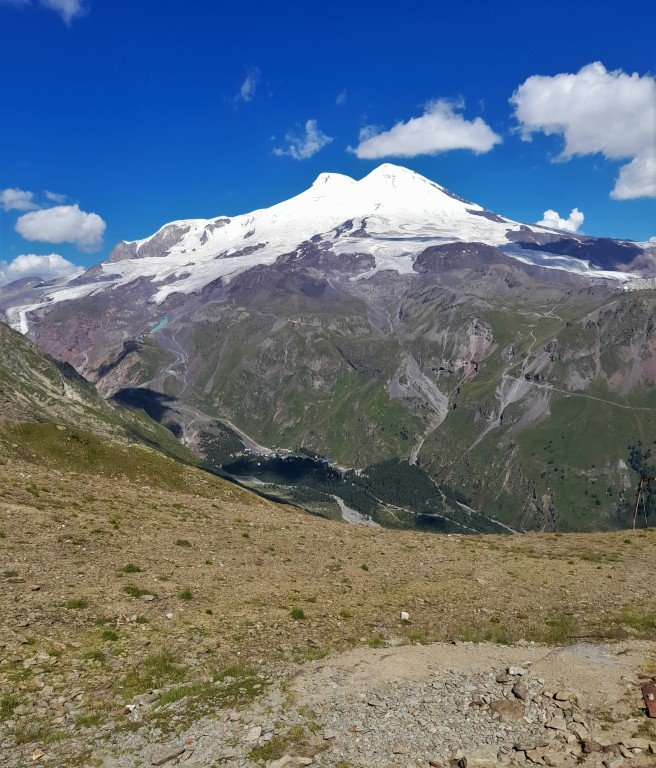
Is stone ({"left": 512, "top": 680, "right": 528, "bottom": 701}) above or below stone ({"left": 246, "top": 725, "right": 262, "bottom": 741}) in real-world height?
above

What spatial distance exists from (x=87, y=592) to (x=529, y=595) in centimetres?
2409

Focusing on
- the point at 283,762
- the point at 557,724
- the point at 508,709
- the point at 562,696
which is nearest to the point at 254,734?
the point at 283,762

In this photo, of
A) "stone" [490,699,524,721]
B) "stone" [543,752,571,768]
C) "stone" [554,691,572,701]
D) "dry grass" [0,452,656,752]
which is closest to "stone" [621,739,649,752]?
"stone" [543,752,571,768]

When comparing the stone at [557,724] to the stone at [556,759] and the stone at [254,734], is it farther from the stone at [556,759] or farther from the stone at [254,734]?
the stone at [254,734]

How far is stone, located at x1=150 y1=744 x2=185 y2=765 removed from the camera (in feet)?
49.7

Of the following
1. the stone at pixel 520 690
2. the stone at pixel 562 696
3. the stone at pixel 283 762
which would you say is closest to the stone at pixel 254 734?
the stone at pixel 283 762

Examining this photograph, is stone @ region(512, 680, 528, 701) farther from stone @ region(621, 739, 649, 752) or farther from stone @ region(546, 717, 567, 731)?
stone @ region(621, 739, 649, 752)

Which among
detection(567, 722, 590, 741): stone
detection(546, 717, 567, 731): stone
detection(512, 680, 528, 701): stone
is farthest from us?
detection(512, 680, 528, 701): stone

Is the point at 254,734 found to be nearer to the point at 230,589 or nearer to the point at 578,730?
the point at 578,730

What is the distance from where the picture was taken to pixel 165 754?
50.8 feet

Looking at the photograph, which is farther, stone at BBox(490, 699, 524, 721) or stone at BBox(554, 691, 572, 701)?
stone at BBox(554, 691, 572, 701)

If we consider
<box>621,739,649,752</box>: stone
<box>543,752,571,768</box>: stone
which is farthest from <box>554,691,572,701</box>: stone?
<box>543,752,571,768</box>: stone

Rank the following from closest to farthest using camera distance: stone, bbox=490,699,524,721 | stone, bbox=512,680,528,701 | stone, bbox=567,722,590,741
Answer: stone, bbox=567,722,590,741 → stone, bbox=490,699,524,721 → stone, bbox=512,680,528,701

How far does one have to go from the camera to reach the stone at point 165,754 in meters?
15.2
